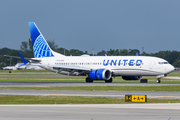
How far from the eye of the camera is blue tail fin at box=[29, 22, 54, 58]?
6875 centimetres

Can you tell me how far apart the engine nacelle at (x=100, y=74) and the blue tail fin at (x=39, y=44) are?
43.5ft

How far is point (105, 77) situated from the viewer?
2272 inches

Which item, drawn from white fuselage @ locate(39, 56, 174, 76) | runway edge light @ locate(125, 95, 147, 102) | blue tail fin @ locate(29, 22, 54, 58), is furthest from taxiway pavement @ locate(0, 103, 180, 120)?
blue tail fin @ locate(29, 22, 54, 58)

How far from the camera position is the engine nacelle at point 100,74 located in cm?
5731

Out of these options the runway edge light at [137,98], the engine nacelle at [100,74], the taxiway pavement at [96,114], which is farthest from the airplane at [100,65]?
the taxiway pavement at [96,114]

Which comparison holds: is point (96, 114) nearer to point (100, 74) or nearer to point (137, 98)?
point (137, 98)

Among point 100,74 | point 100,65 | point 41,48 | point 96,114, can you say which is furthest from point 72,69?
point 96,114

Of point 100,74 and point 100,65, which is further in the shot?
point 100,65

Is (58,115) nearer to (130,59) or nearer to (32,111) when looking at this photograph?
(32,111)

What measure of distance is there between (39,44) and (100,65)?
49.9ft

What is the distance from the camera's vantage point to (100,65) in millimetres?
60875

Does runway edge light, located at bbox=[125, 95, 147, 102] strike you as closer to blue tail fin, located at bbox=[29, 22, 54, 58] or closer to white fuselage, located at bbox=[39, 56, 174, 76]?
white fuselage, located at bbox=[39, 56, 174, 76]

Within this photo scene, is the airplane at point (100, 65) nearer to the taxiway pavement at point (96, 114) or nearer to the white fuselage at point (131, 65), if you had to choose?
the white fuselage at point (131, 65)

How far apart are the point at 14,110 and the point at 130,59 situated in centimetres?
3827
